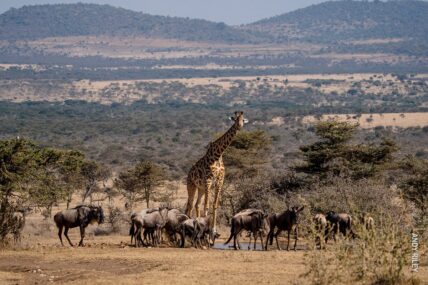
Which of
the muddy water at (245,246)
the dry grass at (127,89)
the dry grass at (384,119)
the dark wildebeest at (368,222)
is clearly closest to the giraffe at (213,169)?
the muddy water at (245,246)

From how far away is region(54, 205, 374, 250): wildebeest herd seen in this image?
20.9 m

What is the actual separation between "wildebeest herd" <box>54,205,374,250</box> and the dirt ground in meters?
0.65

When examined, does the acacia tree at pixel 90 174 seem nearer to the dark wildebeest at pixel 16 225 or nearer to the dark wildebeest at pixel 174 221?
the dark wildebeest at pixel 16 225

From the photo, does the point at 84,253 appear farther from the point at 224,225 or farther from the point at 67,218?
the point at 224,225

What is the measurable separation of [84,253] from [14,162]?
13.1 ft

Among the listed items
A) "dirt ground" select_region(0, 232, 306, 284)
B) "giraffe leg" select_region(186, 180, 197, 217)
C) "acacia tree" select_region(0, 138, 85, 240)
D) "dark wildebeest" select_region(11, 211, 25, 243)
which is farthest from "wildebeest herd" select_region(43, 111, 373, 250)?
"acacia tree" select_region(0, 138, 85, 240)

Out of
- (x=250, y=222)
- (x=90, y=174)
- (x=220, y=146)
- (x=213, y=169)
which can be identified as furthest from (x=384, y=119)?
(x=250, y=222)

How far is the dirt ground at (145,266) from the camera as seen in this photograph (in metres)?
15.9

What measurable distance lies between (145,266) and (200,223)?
3.69m

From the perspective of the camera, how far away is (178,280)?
617 inches

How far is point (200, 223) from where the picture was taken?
Result: 21.0 metres

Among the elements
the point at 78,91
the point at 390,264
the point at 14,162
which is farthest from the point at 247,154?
the point at 78,91

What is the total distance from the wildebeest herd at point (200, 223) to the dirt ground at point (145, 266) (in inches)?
25.6

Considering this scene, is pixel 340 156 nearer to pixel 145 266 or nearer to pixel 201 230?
pixel 201 230
